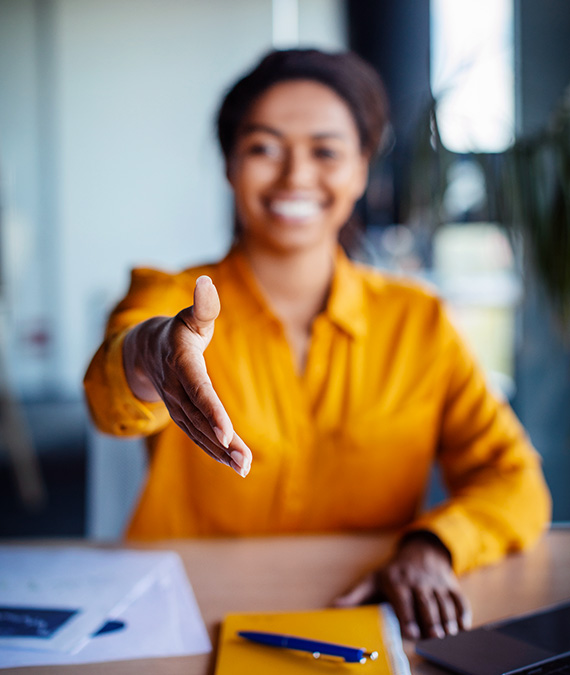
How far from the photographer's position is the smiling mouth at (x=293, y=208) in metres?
1.16

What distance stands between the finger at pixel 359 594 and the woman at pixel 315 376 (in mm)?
207

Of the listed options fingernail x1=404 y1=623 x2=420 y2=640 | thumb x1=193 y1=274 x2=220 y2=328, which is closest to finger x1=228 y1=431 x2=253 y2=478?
thumb x1=193 y1=274 x2=220 y2=328

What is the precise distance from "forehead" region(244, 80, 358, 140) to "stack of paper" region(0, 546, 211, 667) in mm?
687

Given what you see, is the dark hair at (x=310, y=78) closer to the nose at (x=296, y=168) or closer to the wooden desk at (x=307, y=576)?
the nose at (x=296, y=168)

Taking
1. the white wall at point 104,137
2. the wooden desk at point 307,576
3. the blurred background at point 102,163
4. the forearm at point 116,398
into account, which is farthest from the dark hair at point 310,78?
the white wall at point 104,137

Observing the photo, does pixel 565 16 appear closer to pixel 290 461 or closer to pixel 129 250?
pixel 290 461

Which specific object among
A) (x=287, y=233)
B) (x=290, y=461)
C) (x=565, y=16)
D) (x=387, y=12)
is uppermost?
(x=387, y=12)

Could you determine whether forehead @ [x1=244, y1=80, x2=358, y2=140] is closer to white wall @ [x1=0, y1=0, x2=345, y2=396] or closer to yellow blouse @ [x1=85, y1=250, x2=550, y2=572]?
yellow blouse @ [x1=85, y1=250, x2=550, y2=572]

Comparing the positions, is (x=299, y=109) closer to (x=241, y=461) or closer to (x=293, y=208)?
(x=293, y=208)

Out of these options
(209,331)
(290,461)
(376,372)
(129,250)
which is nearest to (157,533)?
(290,461)

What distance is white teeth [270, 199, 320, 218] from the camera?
116cm

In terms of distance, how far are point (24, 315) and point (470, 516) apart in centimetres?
341

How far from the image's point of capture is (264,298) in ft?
3.98

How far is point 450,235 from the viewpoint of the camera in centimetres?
316
